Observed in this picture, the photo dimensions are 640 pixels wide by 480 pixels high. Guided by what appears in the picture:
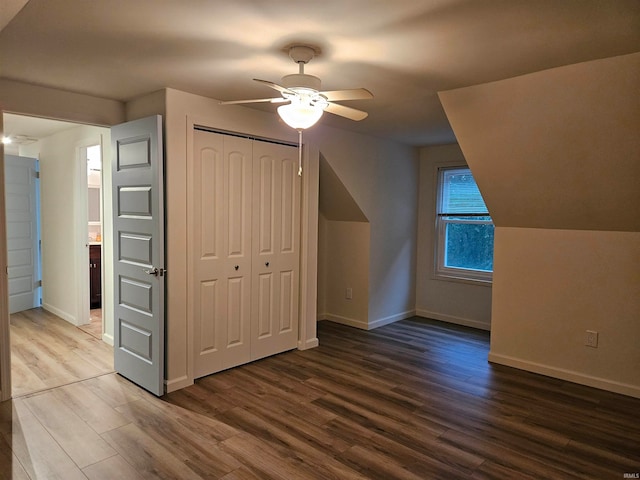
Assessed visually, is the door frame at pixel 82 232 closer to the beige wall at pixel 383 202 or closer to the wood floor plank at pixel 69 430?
the wood floor plank at pixel 69 430

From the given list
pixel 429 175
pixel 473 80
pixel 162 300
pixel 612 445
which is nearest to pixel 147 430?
pixel 162 300

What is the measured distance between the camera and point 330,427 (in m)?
2.75

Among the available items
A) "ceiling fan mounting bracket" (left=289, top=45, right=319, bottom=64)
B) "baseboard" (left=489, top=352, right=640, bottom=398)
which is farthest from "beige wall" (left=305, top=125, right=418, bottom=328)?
"ceiling fan mounting bracket" (left=289, top=45, right=319, bottom=64)

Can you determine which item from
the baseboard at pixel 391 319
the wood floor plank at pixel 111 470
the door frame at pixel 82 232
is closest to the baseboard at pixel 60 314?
the door frame at pixel 82 232

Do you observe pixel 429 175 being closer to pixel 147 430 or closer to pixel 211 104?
pixel 211 104

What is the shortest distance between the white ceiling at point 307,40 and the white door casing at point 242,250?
694mm

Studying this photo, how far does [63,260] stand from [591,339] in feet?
18.4

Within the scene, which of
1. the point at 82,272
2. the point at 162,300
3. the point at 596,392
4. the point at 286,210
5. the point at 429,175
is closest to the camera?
the point at 162,300

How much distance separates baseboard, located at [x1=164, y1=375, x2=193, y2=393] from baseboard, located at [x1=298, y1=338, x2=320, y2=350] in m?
1.22

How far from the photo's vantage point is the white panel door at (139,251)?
3.10 meters

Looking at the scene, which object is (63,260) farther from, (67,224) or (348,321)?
(348,321)

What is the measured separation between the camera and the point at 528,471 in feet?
7.57

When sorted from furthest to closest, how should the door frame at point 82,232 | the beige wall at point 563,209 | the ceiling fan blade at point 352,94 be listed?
the door frame at point 82,232 < the beige wall at point 563,209 < the ceiling fan blade at point 352,94

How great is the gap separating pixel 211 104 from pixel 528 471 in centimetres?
323
